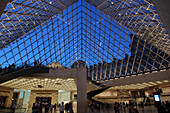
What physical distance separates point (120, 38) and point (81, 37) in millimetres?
13441

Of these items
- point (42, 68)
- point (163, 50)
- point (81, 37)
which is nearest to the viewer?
point (42, 68)

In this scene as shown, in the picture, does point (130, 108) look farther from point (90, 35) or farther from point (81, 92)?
point (90, 35)

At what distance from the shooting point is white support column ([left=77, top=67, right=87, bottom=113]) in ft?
54.9

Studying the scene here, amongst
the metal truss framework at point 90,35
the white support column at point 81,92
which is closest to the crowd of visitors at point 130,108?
the white support column at point 81,92

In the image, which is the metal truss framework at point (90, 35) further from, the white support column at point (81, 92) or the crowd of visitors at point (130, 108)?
the crowd of visitors at point (130, 108)

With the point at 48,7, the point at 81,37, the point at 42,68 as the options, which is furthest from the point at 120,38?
the point at 42,68

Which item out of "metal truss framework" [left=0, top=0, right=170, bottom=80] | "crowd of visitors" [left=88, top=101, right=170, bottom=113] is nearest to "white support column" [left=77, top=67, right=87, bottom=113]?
"crowd of visitors" [left=88, top=101, right=170, bottom=113]

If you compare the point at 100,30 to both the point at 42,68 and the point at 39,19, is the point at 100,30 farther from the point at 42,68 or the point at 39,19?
the point at 42,68

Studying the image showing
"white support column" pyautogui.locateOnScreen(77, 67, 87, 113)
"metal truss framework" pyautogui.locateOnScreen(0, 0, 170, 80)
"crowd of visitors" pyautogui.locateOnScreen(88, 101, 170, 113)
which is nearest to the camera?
"crowd of visitors" pyautogui.locateOnScreen(88, 101, 170, 113)

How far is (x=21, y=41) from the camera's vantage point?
29109 mm

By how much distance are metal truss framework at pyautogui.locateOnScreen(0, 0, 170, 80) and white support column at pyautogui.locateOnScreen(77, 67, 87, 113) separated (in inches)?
385

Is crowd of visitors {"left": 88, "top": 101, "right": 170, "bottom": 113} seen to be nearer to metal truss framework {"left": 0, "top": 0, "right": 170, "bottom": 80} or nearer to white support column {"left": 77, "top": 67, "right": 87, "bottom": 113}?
white support column {"left": 77, "top": 67, "right": 87, "bottom": 113}

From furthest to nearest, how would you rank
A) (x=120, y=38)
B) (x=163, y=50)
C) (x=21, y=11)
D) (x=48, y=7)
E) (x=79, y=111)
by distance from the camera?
(x=120, y=38) → (x=163, y=50) → (x=48, y=7) → (x=21, y=11) → (x=79, y=111)

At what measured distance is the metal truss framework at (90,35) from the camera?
76.6 ft
